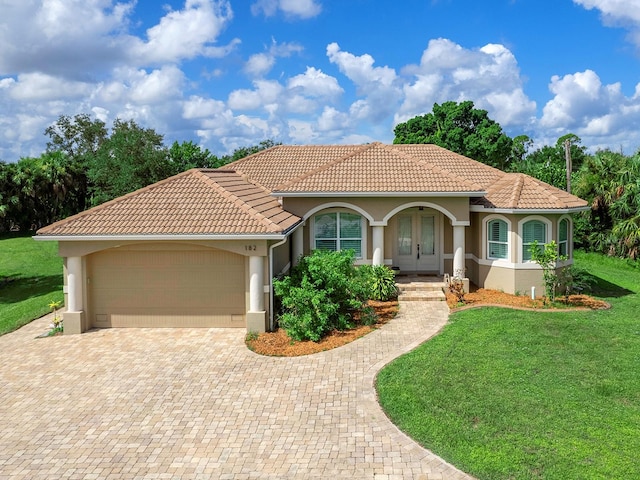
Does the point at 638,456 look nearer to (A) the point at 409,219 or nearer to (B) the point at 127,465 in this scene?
(B) the point at 127,465

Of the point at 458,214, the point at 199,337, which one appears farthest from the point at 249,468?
the point at 458,214

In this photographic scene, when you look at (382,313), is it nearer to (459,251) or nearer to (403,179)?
(459,251)

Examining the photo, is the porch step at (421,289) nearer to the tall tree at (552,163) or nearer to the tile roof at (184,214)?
the tile roof at (184,214)

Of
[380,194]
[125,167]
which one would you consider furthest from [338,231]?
[125,167]

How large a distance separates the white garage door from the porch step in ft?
19.5

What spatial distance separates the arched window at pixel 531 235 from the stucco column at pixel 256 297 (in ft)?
30.8

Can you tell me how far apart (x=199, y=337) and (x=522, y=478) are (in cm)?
961

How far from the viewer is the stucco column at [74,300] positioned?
15.2 metres

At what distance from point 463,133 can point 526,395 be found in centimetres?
3974

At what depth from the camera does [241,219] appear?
50.4 ft

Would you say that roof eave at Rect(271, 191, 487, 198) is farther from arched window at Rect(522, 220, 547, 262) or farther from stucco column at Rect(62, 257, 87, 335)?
stucco column at Rect(62, 257, 87, 335)

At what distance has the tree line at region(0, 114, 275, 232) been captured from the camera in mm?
36188

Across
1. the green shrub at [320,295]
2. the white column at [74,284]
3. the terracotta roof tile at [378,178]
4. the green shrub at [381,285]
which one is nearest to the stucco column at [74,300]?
the white column at [74,284]

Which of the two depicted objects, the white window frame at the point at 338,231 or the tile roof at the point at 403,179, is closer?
the tile roof at the point at 403,179
